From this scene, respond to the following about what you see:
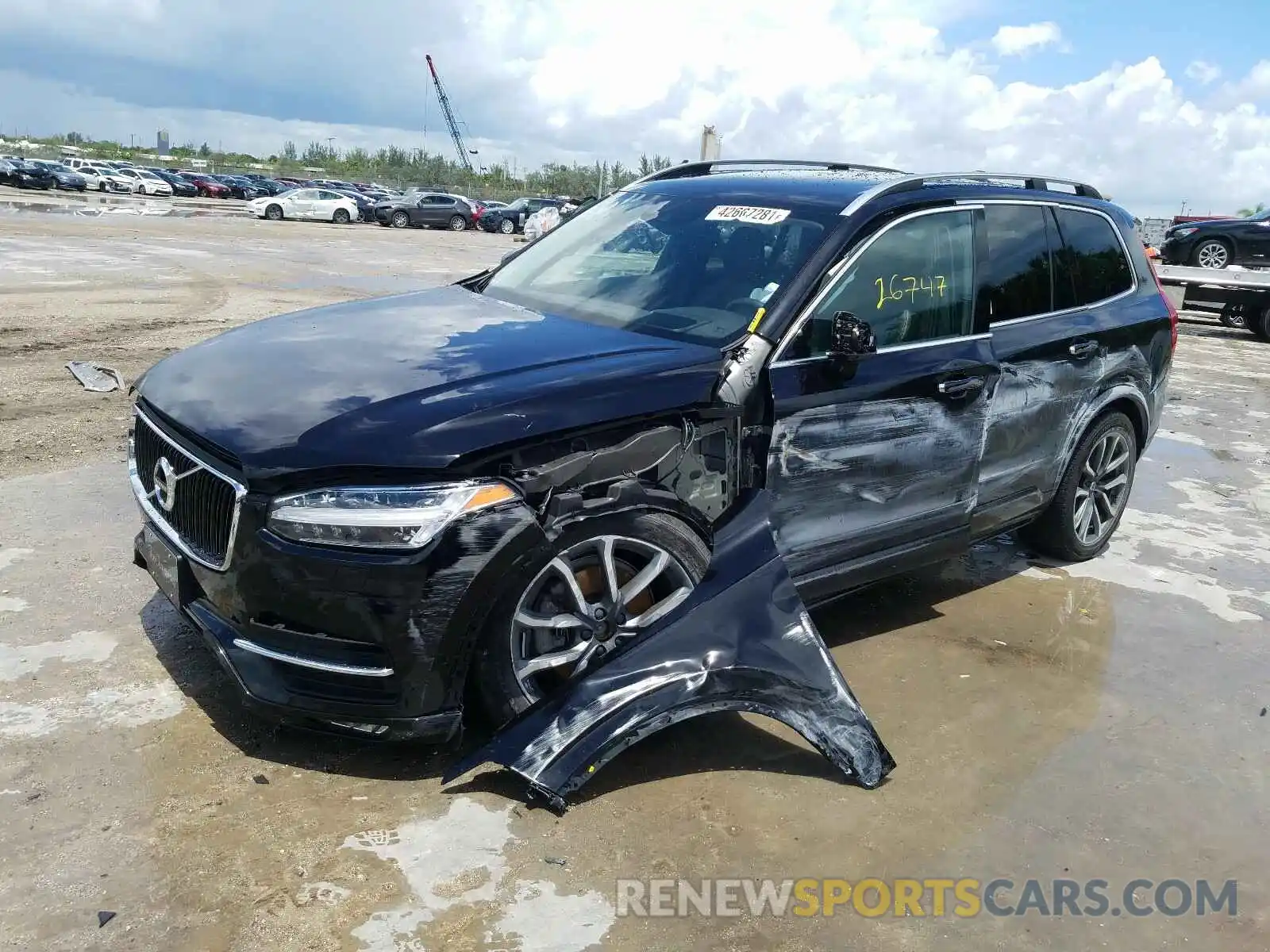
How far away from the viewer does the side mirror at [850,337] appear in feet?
12.3

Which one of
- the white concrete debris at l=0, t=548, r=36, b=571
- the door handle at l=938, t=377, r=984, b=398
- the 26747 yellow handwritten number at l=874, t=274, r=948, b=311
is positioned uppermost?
the 26747 yellow handwritten number at l=874, t=274, r=948, b=311

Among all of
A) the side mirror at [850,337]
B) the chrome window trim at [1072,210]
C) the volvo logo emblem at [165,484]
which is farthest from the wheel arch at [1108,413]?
the volvo logo emblem at [165,484]

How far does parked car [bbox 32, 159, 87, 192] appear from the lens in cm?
5403

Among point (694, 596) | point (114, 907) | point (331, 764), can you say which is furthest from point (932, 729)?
point (114, 907)

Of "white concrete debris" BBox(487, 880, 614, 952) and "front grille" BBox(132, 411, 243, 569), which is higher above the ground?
"front grille" BBox(132, 411, 243, 569)

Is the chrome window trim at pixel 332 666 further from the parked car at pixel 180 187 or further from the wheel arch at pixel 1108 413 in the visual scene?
the parked car at pixel 180 187

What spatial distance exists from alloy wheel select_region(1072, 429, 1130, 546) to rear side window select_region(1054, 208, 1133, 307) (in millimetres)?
761

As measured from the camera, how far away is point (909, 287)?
14.0 ft

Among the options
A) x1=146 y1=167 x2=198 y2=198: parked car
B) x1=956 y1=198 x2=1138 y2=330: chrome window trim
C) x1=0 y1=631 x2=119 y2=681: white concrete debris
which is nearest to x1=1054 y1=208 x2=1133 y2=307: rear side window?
x1=956 y1=198 x2=1138 y2=330: chrome window trim

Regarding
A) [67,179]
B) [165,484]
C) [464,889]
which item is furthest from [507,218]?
[464,889]

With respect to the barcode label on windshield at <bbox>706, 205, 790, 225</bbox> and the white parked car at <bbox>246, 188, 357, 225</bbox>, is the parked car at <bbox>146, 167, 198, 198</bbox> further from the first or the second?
the barcode label on windshield at <bbox>706, 205, 790, 225</bbox>

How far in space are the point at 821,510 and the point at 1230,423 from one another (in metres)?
7.78

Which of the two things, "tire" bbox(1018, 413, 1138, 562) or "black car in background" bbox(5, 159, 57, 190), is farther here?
"black car in background" bbox(5, 159, 57, 190)

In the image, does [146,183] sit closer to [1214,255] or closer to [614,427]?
[1214,255]
